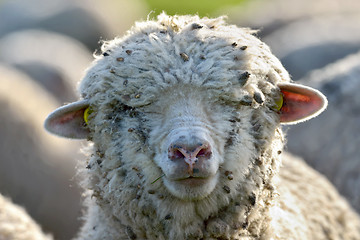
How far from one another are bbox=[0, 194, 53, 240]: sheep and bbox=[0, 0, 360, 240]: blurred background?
1.24 ft

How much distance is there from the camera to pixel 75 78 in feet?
30.9

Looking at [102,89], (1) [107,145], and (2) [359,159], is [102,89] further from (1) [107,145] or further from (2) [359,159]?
(2) [359,159]

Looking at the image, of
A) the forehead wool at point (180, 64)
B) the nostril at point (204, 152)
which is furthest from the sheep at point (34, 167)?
the nostril at point (204, 152)

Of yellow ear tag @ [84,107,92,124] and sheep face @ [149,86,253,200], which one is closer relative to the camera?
sheep face @ [149,86,253,200]

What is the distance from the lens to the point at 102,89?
124 inches

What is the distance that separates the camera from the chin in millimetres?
2797

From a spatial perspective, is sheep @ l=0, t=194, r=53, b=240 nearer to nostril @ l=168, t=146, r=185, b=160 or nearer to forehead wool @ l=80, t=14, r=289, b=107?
forehead wool @ l=80, t=14, r=289, b=107

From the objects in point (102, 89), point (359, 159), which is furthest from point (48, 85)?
point (102, 89)

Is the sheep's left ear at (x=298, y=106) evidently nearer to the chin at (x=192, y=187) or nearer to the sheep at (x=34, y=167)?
the chin at (x=192, y=187)

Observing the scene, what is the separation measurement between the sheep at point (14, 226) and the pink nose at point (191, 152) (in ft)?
5.02

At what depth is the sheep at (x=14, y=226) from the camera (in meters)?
3.82

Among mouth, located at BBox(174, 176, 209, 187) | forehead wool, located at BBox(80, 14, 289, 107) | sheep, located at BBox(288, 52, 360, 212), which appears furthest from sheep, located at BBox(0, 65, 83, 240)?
mouth, located at BBox(174, 176, 209, 187)

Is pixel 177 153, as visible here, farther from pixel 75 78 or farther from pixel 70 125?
pixel 75 78

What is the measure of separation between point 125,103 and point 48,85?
5.73 meters
